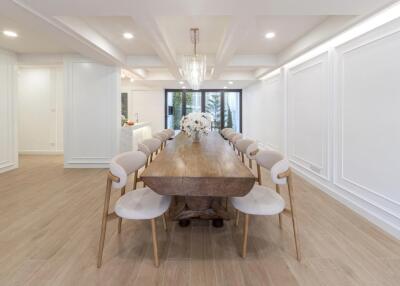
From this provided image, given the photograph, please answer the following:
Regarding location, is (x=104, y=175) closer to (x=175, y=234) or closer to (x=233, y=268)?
(x=175, y=234)

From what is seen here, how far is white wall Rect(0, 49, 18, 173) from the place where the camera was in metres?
5.15

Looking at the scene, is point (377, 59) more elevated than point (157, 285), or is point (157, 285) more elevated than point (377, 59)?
point (377, 59)

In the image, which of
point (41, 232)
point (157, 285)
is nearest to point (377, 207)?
point (157, 285)

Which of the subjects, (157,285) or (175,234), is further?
(175,234)

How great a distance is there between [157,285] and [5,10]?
3.05 metres

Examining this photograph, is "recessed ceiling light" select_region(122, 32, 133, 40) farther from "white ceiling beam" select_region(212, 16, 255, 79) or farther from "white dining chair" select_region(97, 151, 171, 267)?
"white dining chair" select_region(97, 151, 171, 267)

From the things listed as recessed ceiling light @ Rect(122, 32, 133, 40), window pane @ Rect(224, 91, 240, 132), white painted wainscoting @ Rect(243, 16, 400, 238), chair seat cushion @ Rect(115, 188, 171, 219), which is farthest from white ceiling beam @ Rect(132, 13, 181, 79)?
window pane @ Rect(224, 91, 240, 132)

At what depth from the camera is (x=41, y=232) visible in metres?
2.58

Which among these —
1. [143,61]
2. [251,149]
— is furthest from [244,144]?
[143,61]

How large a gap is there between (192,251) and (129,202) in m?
0.70

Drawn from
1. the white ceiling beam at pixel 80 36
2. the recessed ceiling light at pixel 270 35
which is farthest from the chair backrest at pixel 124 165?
the recessed ceiling light at pixel 270 35

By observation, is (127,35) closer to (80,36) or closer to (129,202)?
(80,36)

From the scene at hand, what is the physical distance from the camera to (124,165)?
2098 millimetres

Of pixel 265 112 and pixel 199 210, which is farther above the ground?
pixel 265 112
